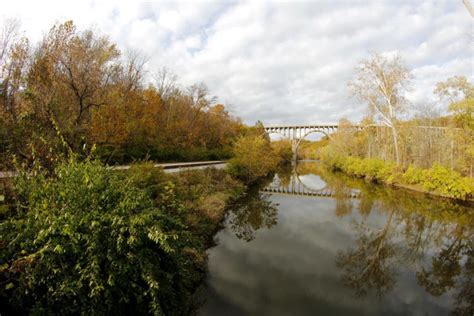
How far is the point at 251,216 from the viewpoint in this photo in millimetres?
13227

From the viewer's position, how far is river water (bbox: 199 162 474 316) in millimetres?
5855

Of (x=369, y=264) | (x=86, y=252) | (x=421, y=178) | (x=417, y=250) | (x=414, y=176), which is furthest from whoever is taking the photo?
(x=414, y=176)

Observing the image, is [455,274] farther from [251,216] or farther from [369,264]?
[251,216]

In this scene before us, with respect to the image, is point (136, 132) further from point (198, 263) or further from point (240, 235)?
point (198, 263)

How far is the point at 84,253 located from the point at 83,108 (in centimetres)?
1055

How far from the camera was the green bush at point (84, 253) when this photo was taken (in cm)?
348

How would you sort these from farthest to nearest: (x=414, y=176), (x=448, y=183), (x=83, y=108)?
(x=414, y=176) < (x=448, y=183) < (x=83, y=108)

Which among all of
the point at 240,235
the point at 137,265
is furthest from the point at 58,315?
the point at 240,235

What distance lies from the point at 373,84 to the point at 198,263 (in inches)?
907

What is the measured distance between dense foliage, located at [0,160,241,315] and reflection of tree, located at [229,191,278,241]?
623cm

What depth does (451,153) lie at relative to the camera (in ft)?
62.2

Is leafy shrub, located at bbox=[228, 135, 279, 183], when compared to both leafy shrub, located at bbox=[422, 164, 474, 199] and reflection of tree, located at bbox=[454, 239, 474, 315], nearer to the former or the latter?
leafy shrub, located at bbox=[422, 164, 474, 199]

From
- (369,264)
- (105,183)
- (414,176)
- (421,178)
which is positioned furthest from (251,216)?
(414,176)

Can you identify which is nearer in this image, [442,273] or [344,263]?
[442,273]
